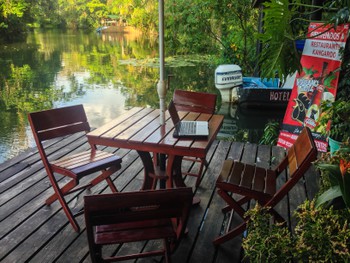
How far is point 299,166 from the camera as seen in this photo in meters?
1.78

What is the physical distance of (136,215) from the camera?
4.68ft

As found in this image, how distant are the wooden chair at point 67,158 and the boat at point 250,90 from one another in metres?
4.78

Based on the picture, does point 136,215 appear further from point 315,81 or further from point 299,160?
point 315,81

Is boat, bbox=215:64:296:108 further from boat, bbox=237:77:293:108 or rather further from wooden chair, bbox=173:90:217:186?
wooden chair, bbox=173:90:217:186

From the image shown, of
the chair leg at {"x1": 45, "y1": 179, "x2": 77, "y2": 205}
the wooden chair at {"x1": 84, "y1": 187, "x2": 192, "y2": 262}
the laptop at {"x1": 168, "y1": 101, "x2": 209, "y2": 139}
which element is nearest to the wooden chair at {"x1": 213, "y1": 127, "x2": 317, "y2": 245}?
the laptop at {"x1": 168, "y1": 101, "x2": 209, "y2": 139}

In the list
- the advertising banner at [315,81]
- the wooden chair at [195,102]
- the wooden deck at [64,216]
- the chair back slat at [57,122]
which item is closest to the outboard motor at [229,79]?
the advertising banner at [315,81]

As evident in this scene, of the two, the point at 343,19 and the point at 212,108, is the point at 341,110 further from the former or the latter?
the point at 212,108

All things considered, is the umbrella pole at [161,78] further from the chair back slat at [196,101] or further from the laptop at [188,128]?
the chair back slat at [196,101]

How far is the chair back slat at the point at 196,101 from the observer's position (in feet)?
9.79

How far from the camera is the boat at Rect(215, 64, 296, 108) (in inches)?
259

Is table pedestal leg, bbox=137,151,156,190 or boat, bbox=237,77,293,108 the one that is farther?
boat, bbox=237,77,293,108

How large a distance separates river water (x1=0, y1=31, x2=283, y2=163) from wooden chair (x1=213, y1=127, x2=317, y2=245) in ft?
10.7

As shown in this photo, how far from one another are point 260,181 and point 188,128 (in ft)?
2.06

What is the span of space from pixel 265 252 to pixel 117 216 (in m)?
0.69
